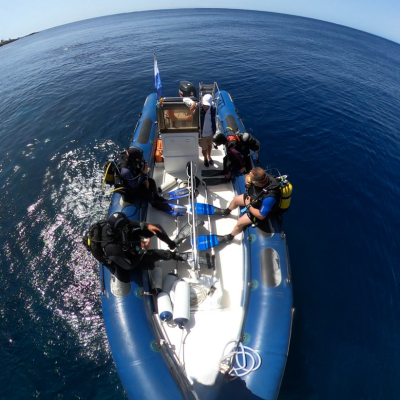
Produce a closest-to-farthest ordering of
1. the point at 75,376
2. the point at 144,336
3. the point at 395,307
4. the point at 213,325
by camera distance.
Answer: the point at 144,336
the point at 213,325
the point at 75,376
the point at 395,307

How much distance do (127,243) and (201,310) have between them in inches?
69.9

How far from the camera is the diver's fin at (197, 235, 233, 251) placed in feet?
15.2

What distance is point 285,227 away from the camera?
6.79 metres

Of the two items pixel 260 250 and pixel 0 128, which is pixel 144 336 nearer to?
pixel 260 250

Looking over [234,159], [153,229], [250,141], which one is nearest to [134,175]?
[153,229]

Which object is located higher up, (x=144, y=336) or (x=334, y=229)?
(x=334, y=229)

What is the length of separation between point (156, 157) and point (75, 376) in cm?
555

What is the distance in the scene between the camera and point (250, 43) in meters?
28.8

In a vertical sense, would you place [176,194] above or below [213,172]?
below

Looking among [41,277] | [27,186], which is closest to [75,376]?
[41,277]

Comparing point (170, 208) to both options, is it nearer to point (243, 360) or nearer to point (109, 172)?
point (109, 172)

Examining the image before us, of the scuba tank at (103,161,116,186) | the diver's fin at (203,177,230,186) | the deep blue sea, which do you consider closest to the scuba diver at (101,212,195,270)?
the scuba tank at (103,161,116,186)

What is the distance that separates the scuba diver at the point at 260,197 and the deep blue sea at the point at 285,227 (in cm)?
233

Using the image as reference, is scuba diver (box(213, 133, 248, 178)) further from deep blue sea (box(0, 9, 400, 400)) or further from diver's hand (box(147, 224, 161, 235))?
diver's hand (box(147, 224, 161, 235))
